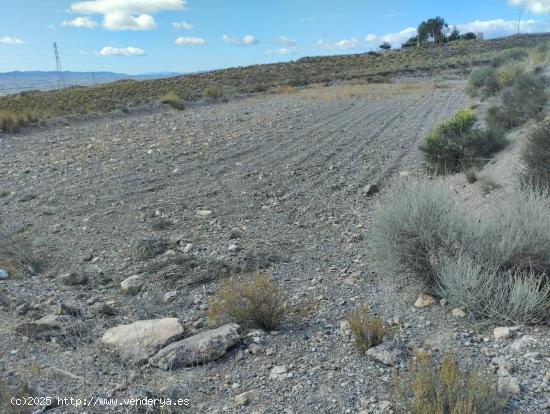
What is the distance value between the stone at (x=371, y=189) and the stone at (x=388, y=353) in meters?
5.41

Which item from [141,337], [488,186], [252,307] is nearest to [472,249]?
[252,307]

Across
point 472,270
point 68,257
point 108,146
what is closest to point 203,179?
point 68,257

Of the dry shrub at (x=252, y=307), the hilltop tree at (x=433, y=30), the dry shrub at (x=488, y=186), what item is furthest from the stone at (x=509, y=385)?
the hilltop tree at (x=433, y=30)

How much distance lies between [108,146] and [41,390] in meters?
11.5

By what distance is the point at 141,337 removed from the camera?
4164 mm

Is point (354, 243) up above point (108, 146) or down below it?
below

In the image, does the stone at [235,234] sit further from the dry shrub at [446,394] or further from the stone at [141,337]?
the dry shrub at [446,394]

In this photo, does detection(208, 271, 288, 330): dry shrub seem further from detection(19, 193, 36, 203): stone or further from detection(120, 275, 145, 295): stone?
detection(19, 193, 36, 203): stone

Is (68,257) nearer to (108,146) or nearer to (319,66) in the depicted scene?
(108,146)

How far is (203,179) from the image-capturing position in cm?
1031

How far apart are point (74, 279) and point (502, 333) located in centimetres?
456

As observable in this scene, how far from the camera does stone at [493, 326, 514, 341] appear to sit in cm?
380

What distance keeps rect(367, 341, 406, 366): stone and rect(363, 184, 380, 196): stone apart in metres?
5.41

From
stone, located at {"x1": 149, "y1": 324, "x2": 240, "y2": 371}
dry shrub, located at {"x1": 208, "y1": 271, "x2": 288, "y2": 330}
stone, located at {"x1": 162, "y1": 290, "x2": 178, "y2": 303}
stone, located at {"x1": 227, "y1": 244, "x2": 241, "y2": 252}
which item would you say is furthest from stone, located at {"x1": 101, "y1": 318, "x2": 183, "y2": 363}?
stone, located at {"x1": 227, "y1": 244, "x2": 241, "y2": 252}
